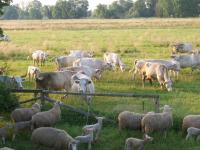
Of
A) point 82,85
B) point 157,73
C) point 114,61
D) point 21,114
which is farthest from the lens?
point 114,61

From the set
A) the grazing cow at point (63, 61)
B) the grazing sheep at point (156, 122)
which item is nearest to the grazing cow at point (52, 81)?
the grazing sheep at point (156, 122)

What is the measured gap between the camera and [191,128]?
47.8 ft

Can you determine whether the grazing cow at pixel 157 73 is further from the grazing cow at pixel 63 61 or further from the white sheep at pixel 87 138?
the white sheep at pixel 87 138

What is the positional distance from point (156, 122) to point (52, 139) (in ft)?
11.6

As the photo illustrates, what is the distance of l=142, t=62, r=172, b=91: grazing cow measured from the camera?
24.3 meters

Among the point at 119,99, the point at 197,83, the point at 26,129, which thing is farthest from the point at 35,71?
the point at 26,129

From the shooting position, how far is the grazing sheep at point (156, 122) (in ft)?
49.0

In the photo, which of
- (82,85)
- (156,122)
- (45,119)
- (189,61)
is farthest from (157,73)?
(45,119)

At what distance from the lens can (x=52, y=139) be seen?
13305 mm

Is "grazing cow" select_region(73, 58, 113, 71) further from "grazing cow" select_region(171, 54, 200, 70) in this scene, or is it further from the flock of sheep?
the flock of sheep

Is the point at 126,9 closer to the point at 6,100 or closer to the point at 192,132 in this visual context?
the point at 6,100

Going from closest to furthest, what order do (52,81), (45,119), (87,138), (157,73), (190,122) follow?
(87,138) < (45,119) < (190,122) < (52,81) < (157,73)

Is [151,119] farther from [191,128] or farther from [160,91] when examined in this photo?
[160,91]

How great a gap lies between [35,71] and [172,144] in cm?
1376
